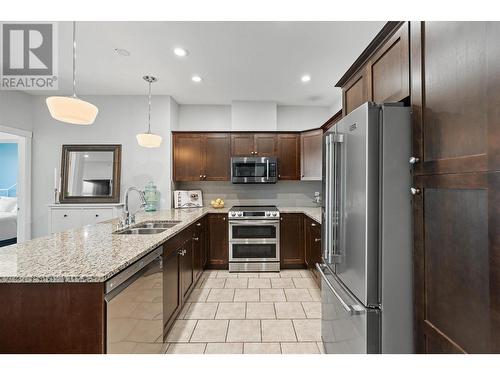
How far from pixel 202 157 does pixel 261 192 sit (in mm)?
1258

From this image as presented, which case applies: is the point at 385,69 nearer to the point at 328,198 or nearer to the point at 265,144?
the point at 328,198

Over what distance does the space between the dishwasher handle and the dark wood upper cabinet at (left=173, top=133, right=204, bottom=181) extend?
8.13 feet

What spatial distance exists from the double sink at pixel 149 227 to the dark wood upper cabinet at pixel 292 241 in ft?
5.74

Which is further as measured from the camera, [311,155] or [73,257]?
[311,155]

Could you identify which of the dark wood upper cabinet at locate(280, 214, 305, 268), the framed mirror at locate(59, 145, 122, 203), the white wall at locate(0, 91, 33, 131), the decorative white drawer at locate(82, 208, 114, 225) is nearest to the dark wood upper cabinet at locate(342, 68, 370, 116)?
the dark wood upper cabinet at locate(280, 214, 305, 268)

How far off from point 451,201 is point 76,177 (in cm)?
482

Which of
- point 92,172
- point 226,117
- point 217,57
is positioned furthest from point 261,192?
point 92,172

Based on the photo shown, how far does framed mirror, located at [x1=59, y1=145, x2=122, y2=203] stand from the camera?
4.00 m

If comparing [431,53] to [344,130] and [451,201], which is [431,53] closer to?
[344,130]

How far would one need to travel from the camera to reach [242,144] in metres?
4.17

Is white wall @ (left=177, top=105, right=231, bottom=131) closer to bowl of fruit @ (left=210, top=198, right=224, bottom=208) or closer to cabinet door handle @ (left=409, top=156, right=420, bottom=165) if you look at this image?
bowl of fruit @ (left=210, top=198, right=224, bottom=208)

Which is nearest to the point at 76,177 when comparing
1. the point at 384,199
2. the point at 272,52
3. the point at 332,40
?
the point at 272,52

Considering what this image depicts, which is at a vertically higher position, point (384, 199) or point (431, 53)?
point (431, 53)
